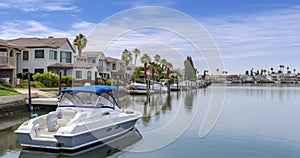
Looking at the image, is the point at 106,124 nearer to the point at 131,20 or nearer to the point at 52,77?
the point at 131,20

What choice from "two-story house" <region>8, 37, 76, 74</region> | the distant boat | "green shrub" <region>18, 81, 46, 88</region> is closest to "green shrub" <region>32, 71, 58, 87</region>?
"green shrub" <region>18, 81, 46, 88</region>

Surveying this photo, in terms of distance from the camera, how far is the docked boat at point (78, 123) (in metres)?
13.9

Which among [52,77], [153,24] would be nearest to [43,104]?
[52,77]

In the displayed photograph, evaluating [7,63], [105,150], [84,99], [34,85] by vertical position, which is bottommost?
[105,150]

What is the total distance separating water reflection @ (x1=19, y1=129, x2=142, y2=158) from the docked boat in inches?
10.4

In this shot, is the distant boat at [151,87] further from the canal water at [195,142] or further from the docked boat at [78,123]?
the docked boat at [78,123]

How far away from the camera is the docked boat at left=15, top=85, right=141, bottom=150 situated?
1388 centimetres

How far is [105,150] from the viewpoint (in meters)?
15.4

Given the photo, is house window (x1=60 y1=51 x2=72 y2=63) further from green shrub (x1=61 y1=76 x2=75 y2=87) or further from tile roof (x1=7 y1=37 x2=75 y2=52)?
green shrub (x1=61 y1=76 x2=75 y2=87)

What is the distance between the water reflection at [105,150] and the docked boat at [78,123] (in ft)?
0.86

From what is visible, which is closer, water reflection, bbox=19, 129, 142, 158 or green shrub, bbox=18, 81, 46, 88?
water reflection, bbox=19, 129, 142, 158

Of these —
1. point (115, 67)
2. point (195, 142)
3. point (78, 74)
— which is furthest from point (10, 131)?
point (115, 67)

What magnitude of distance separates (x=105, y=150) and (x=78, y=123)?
200 centimetres

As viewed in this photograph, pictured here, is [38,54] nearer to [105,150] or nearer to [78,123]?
[105,150]
